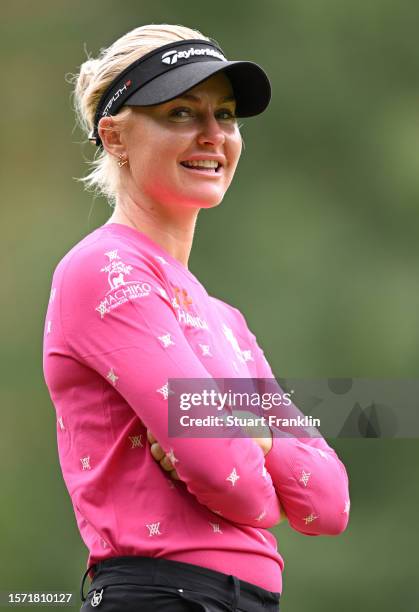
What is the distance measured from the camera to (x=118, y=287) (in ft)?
6.34

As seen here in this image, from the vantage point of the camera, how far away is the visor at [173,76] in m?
2.12

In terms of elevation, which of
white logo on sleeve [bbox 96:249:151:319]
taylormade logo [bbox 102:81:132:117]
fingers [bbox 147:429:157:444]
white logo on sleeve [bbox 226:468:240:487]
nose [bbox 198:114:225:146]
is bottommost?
white logo on sleeve [bbox 226:468:240:487]

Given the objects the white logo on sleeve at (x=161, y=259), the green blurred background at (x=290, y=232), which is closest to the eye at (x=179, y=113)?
the white logo on sleeve at (x=161, y=259)

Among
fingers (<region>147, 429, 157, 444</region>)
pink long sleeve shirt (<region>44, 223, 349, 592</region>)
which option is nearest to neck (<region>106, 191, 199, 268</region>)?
pink long sleeve shirt (<region>44, 223, 349, 592</region>)

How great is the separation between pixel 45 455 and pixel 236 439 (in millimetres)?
5132

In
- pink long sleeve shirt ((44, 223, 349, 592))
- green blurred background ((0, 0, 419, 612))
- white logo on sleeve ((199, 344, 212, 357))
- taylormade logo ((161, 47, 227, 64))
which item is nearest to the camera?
pink long sleeve shirt ((44, 223, 349, 592))

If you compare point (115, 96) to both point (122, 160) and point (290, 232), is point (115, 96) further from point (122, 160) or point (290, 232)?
point (290, 232)

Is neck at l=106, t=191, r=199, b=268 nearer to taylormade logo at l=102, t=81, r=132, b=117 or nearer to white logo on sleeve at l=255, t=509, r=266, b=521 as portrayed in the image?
taylormade logo at l=102, t=81, r=132, b=117

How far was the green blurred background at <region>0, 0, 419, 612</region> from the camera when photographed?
6719 mm

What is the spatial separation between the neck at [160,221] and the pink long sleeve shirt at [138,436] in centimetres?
13

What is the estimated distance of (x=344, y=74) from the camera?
286 inches

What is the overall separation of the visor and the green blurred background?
432 centimetres

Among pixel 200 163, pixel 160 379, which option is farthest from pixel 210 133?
pixel 160 379

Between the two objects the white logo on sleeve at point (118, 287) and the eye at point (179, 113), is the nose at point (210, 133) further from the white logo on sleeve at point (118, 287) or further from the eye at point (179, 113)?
the white logo on sleeve at point (118, 287)
